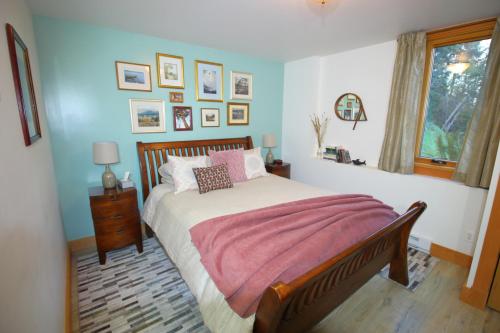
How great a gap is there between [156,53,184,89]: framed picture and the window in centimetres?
291

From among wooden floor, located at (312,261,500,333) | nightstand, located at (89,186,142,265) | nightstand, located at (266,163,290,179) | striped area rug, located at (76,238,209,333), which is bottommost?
striped area rug, located at (76,238,209,333)

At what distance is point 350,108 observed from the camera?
11.0ft

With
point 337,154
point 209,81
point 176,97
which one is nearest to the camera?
point 176,97

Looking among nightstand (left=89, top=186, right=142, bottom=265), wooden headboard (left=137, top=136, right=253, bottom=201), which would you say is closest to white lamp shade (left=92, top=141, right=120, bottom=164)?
nightstand (left=89, top=186, right=142, bottom=265)

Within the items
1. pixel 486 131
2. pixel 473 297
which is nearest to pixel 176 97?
pixel 486 131

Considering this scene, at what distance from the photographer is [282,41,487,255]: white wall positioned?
7.91ft

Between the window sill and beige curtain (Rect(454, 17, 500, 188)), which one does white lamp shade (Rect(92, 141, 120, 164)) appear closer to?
the window sill

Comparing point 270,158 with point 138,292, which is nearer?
point 138,292

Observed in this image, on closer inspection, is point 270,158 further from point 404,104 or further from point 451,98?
point 451,98

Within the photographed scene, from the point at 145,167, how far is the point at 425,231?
11.0ft

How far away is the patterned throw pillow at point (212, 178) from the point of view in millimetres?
2494

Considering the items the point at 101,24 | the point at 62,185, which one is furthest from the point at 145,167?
the point at 101,24

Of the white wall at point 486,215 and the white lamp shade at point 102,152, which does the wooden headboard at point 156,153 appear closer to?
the white lamp shade at point 102,152

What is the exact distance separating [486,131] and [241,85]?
2.87 m
